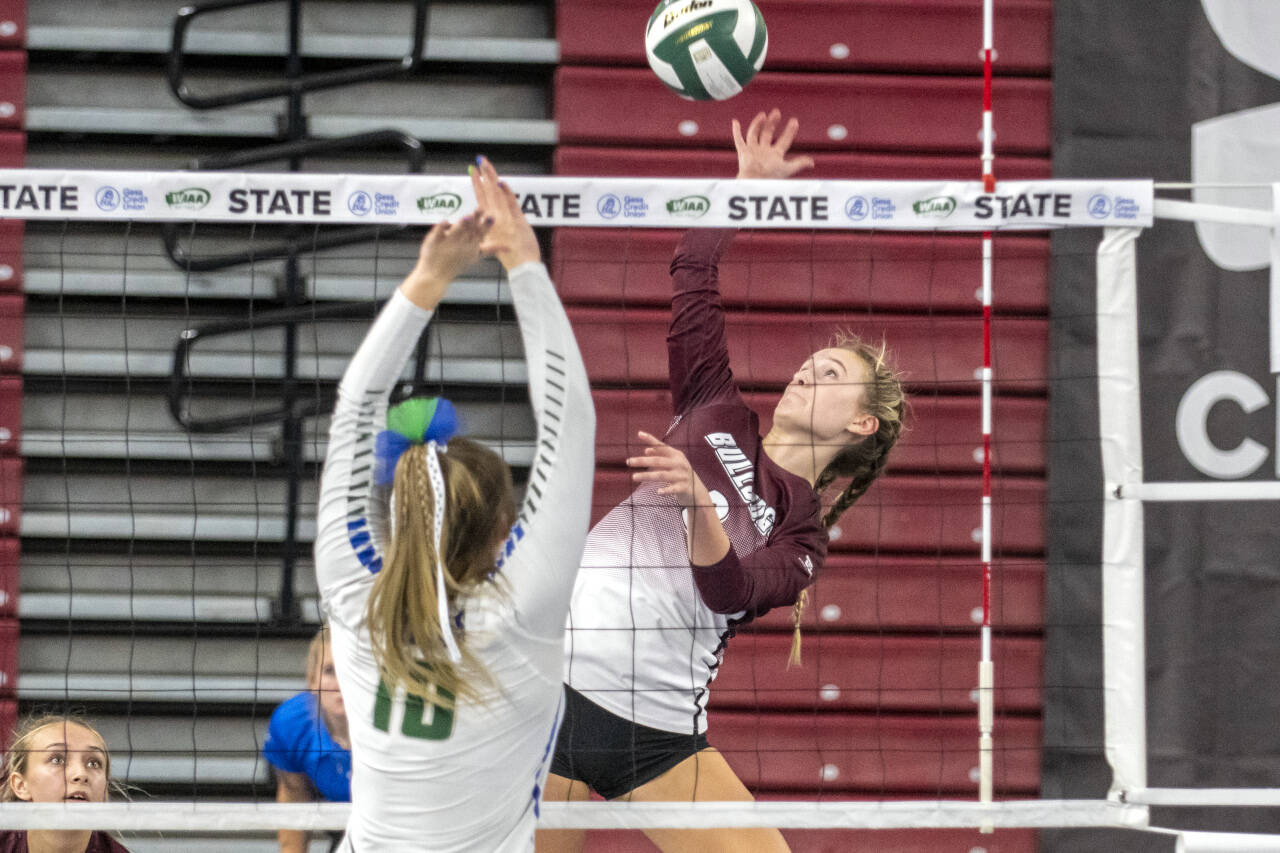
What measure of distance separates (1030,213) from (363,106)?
2.47 m

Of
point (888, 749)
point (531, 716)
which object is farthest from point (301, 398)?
point (531, 716)

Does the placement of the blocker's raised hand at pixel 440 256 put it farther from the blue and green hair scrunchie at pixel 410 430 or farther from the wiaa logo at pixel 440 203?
the wiaa logo at pixel 440 203

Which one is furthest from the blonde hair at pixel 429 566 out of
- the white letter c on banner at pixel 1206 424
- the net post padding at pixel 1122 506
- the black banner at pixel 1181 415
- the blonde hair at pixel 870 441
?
the white letter c on banner at pixel 1206 424

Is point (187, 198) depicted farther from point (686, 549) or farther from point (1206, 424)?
point (1206, 424)

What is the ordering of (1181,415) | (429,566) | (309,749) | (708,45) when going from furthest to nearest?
(1181,415) < (309,749) < (708,45) < (429,566)

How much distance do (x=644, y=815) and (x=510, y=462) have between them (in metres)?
1.76

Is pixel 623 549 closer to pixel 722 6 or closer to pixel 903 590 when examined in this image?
pixel 722 6

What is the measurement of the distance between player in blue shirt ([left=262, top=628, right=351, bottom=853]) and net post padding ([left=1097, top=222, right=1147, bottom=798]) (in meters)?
1.86

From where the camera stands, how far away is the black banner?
165 inches

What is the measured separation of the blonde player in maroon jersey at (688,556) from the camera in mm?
2850

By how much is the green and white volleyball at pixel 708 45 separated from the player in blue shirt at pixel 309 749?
5.54 ft

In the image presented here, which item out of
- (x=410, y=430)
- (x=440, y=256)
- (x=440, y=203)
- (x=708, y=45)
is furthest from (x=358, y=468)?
(x=708, y=45)

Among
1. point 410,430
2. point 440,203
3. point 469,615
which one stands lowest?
point 469,615

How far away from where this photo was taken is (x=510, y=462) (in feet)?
14.1
